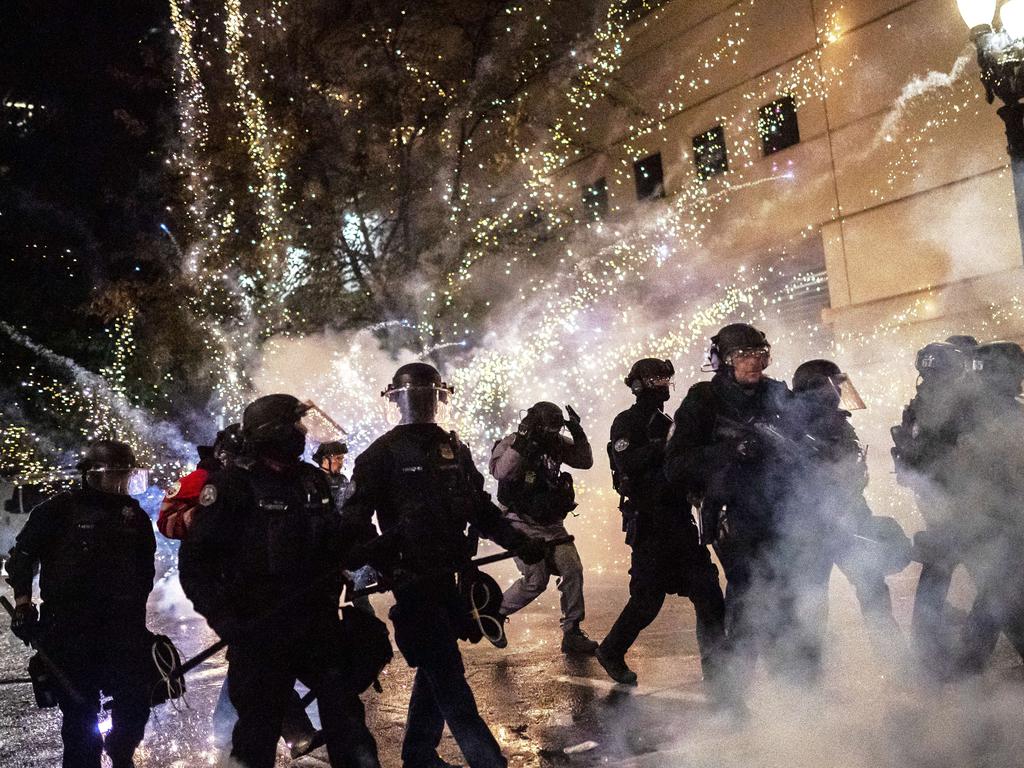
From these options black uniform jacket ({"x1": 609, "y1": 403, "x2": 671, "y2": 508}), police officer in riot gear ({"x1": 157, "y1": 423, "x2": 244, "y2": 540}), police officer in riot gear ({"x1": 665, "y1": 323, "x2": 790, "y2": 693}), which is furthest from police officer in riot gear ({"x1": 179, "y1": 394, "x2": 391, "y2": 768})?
black uniform jacket ({"x1": 609, "y1": 403, "x2": 671, "y2": 508})

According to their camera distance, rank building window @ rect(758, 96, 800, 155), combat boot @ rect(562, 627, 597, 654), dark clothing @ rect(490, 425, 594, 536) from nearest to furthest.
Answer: dark clothing @ rect(490, 425, 594, 536) < combat boot @ rect(562, 627, 597, 654) < building window @ rect(758, 96, 800, 155)

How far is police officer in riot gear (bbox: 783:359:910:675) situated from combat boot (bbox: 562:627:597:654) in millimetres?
2088

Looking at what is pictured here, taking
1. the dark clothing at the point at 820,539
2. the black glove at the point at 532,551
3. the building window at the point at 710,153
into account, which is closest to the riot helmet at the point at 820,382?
the dark clothing at the point at 820,539

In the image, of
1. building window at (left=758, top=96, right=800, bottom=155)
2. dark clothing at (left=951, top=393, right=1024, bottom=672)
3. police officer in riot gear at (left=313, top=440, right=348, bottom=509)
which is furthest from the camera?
building window at (left=758, top=96, right=800, bottom=155)

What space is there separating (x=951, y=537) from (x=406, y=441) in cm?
278

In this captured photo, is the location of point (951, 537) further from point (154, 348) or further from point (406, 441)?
point (154, 348)

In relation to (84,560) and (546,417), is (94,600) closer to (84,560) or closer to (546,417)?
(84,560)

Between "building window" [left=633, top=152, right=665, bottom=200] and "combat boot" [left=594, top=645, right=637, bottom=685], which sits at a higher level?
"building window" [left=633, top=152, right=665, bottom=200]

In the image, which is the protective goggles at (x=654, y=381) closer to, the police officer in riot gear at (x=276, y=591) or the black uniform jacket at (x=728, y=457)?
the black uniform jacket at (x=728, y=457)

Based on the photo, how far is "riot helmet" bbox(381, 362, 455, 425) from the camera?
14.1 ft

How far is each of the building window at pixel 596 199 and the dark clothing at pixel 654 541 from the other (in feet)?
35.6

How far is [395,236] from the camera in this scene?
15.4 m

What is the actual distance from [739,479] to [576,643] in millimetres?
2691

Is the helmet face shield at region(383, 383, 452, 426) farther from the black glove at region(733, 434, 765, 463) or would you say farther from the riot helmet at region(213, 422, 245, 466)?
the black glove at region(733, 434, 765, 463)
